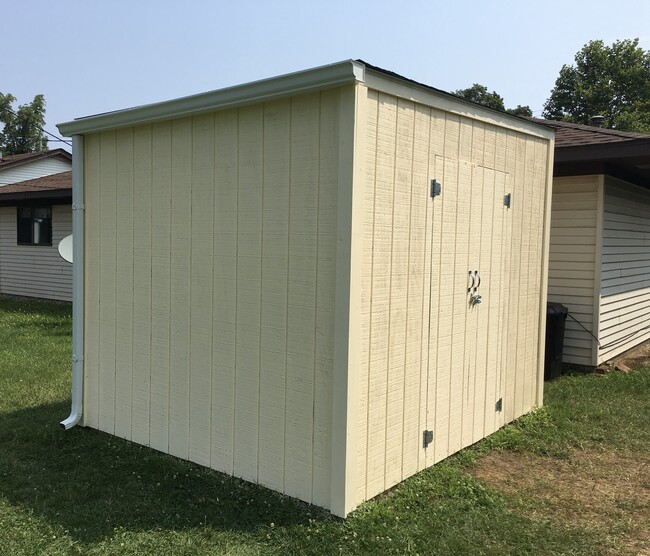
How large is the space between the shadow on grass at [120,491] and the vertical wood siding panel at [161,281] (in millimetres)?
321

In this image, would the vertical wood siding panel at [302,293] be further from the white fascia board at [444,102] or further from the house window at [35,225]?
the house window at [35,225]

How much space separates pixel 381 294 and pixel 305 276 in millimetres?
452

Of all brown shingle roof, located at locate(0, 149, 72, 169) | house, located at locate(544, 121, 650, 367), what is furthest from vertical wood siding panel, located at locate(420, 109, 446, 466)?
brown shingle roof, located at locate(0, 149, 72, 169)

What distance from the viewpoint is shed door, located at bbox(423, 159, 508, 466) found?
159 inches

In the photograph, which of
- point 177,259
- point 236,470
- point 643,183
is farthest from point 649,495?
point 643,183

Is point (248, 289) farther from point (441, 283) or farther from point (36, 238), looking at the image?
point (36, 238)

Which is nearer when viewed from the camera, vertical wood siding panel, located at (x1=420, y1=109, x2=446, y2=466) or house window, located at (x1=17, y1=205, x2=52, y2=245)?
vertical wood siding panel, located at (x1=420, y1=109, x2=446, y2=466)

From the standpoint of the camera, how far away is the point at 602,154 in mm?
6520

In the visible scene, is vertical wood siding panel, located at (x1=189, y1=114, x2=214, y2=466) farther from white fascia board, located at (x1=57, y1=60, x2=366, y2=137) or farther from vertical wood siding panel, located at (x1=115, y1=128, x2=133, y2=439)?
vertical wood siding panel, located at (x1=115, y1=128, x2=133, y2=439)

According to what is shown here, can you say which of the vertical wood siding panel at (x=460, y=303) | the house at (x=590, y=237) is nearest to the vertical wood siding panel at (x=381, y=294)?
the vertical wood siding panel at (x=460, y=303)

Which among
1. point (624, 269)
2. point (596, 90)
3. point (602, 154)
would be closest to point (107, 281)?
point (602, 154)

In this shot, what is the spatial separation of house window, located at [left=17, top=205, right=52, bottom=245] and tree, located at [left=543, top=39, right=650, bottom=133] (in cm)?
3070

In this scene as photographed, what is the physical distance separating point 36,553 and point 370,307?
210cm

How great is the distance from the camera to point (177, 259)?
13.5 feet
